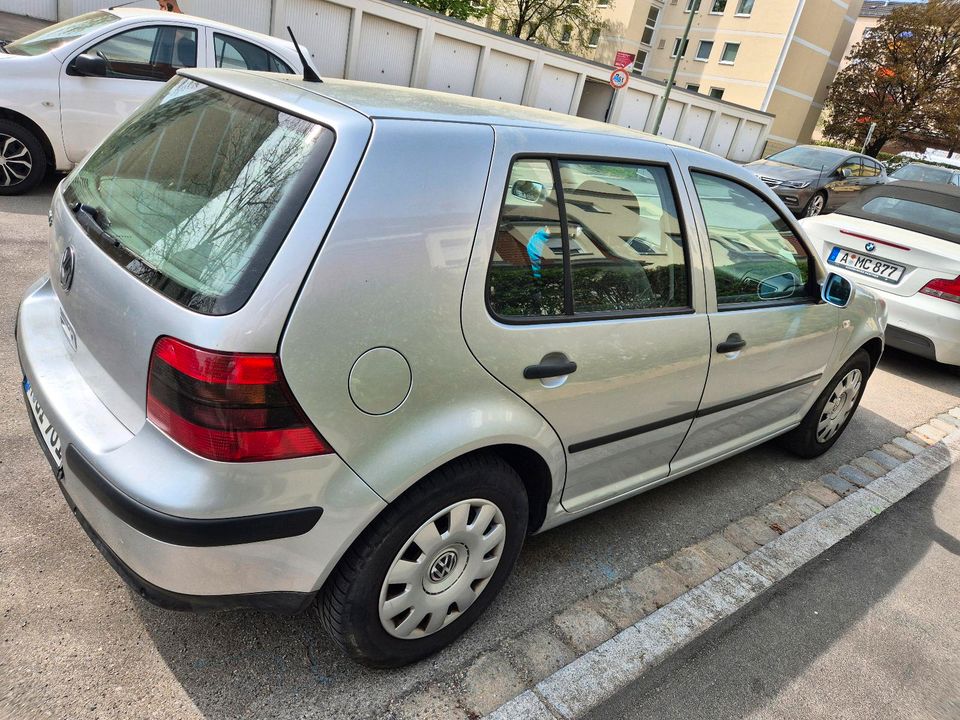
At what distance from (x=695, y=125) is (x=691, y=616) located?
36095 mm

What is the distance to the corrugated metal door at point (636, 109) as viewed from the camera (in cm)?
3200

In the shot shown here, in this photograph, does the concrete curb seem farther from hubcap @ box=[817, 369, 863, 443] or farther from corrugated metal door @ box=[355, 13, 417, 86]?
corrugated metal door @ box=[355, 13, 417, 86]

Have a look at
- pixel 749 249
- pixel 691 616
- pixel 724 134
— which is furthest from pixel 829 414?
pixel 724 134

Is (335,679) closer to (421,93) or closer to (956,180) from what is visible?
(421,93)

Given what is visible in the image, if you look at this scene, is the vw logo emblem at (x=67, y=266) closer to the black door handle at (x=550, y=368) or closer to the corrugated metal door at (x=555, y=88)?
the black door handle at (x=550, y=368)

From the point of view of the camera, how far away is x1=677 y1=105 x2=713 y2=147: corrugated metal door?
112ft

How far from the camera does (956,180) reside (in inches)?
571

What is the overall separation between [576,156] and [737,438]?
175cm

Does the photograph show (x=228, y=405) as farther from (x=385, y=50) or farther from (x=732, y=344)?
(x=385, y=50)

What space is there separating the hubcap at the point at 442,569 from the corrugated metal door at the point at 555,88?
94.2 ft

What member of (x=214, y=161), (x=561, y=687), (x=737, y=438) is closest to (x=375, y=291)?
(x=214, y=161)

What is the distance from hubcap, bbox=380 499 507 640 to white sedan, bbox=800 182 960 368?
503cm

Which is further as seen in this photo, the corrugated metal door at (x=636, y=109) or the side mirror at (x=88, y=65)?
the corrugated metal door at (x=636, y=109)

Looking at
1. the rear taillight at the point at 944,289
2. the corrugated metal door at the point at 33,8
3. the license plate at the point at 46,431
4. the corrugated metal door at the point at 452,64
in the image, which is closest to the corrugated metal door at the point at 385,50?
the corrugated metal door at the point at 452,64
